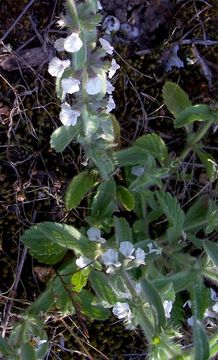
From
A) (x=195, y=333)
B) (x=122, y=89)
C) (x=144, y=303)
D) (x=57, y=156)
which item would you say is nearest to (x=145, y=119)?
(x=122, y=89)

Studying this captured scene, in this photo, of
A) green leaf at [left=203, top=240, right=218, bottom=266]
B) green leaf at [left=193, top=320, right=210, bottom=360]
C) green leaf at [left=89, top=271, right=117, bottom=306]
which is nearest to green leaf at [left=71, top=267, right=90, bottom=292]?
green leaf at [left=89, top=271, right=117, bottom=306]

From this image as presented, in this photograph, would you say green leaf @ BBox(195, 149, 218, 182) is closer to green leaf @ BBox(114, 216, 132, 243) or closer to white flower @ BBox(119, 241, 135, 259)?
green leaf @ BBox(114, 216, 132, 243)

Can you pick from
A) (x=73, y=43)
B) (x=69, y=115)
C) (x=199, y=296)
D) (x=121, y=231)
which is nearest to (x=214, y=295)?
(x=199, y=296)

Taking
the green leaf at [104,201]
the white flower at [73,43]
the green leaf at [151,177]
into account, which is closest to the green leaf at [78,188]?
the green leaf at [104,201]

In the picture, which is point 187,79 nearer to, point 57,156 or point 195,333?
point 57,156

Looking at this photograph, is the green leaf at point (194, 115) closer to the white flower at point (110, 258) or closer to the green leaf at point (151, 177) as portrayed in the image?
the green leaf at point (151, 177)

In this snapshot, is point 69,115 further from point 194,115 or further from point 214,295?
point 214,295
